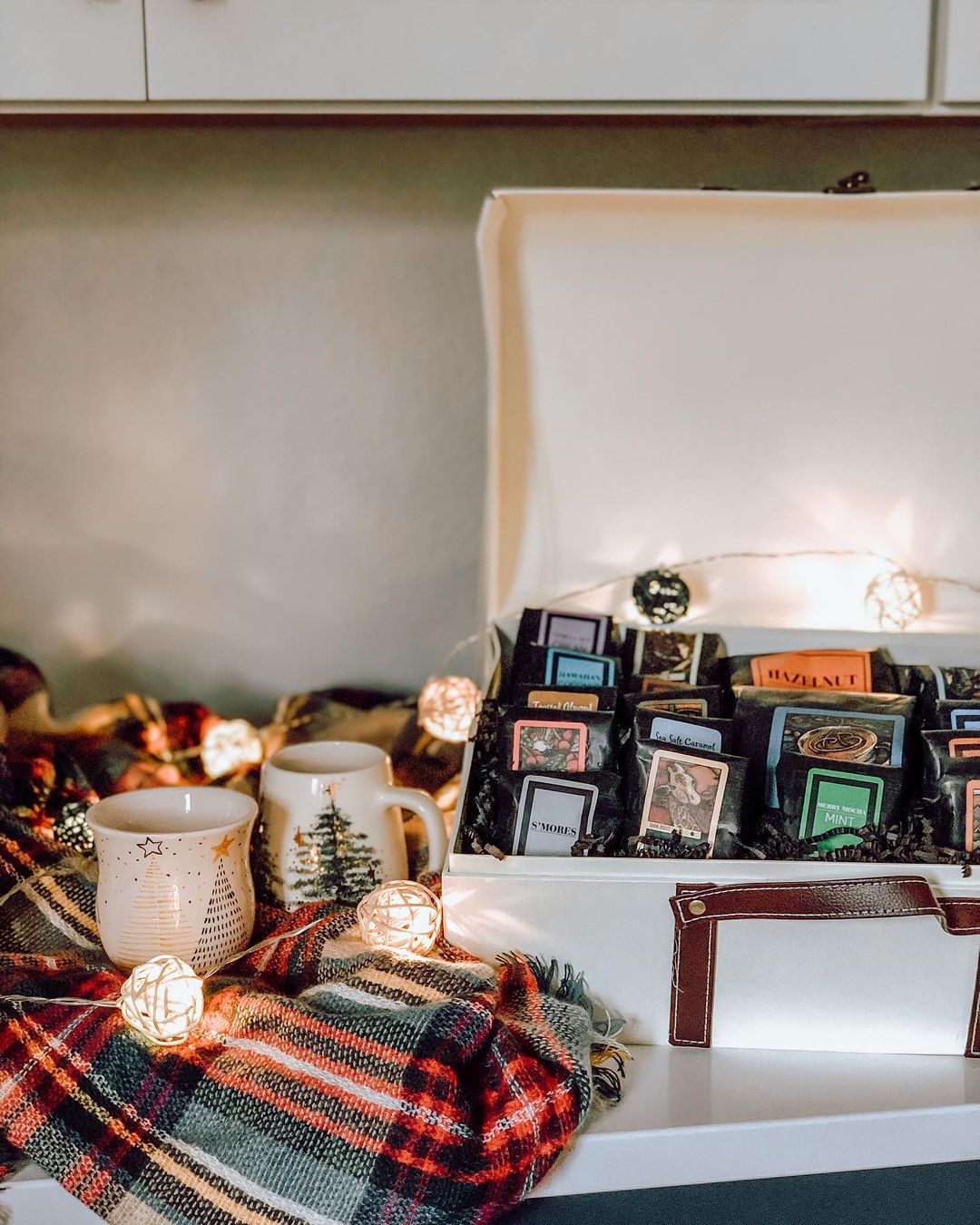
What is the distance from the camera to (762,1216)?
65 cm

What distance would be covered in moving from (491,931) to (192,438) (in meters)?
0.85

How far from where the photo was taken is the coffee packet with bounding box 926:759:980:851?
0.80 m

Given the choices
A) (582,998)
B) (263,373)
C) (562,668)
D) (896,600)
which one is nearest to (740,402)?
(896,600)

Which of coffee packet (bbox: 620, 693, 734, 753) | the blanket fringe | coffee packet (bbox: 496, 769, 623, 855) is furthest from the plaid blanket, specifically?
coffee packet (bbox: 620, 693, 734, 753)

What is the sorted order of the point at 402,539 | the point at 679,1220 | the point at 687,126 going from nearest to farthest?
the point at 679,1220, the point at 687,126, the point at 402,539

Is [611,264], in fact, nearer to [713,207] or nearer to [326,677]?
[713,207]

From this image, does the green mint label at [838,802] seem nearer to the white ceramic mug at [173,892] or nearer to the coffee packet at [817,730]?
the coffee packet at [817,730]

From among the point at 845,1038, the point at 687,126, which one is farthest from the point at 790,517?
the point at 845,1038

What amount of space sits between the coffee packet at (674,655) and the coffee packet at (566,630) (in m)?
0.03

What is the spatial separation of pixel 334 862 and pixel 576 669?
13.2 inches
